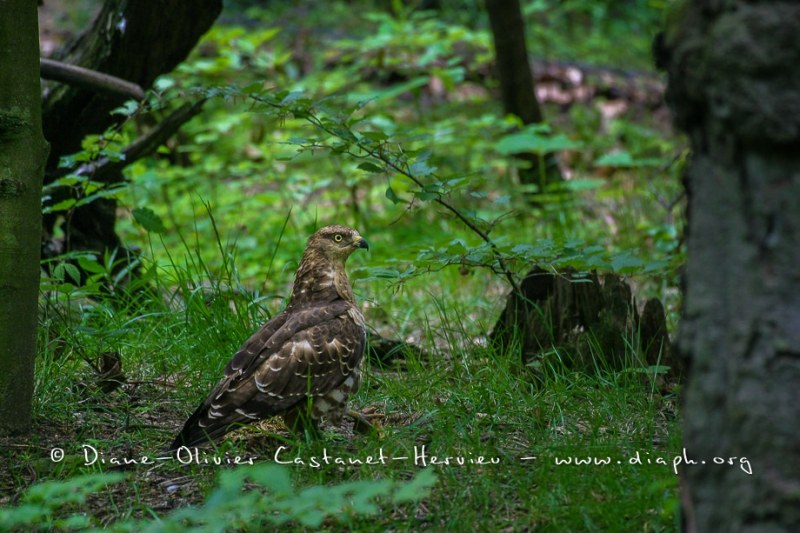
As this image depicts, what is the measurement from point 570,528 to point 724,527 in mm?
982

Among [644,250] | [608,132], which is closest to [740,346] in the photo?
[644,250]

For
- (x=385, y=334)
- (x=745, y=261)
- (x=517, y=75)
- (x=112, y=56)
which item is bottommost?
(x=385, y=334)

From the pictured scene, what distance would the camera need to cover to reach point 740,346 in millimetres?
1998

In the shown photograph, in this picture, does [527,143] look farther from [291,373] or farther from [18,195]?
[18,195]

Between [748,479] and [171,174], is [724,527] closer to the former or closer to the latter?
[748,479]

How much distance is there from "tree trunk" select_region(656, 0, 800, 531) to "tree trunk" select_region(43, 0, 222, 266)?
4322mm

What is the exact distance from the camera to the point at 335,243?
4738mm

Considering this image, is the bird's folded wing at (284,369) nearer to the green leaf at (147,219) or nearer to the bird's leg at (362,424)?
the bird's leg at (362,424)

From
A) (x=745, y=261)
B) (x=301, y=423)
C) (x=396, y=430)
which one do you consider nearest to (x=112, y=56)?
(x=301, y=423)

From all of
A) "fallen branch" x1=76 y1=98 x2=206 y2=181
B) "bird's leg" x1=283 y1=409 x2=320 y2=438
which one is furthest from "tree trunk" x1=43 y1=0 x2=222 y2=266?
"bird's leg" x1=283 y1=409 x2=320 y2=438

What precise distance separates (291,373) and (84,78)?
2.41 metres

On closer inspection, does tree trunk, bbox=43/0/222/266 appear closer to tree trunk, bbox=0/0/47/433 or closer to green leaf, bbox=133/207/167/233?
green leaf, bbox=133/207/167/233

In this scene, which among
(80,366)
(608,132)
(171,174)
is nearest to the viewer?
(80,366)

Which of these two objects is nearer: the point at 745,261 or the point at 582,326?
the point at 745,261
